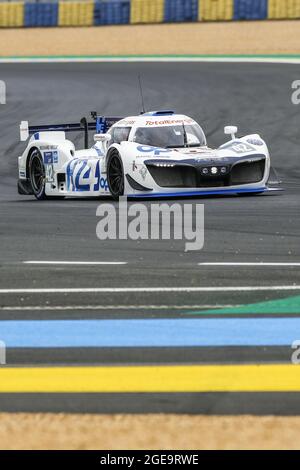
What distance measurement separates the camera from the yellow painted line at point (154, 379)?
5590mm

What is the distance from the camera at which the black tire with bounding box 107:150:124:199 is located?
15.6m

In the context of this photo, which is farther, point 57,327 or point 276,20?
point 276,20

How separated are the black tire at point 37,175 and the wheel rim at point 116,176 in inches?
63.8

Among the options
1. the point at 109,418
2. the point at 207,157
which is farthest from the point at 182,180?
the point at 109,418

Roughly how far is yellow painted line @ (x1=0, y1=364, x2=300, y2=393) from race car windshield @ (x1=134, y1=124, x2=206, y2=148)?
10.0 metres

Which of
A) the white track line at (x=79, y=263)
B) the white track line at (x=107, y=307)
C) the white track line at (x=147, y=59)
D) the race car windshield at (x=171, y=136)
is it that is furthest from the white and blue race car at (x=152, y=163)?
the white track line at (x=147, y=59)

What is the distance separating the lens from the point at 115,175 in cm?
1584

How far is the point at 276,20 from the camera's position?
139 ft

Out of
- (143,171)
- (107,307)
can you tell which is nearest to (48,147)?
(143,171)

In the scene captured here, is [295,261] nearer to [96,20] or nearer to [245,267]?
[245,267]

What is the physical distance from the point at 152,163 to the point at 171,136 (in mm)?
898

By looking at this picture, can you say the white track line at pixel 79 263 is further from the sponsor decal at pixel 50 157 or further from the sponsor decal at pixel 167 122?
the sponsor decal at pixel 50 157

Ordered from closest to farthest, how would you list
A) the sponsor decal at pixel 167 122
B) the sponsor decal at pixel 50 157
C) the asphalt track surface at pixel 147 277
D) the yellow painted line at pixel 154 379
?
1. the asphalt track surface at pixel 147 277
2. the yellow painted line at pixel 154 379
3. the sponsor decal at pixel 167 122
4. the sponsor decal at pixel 50 157

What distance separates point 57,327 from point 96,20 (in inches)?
1617
